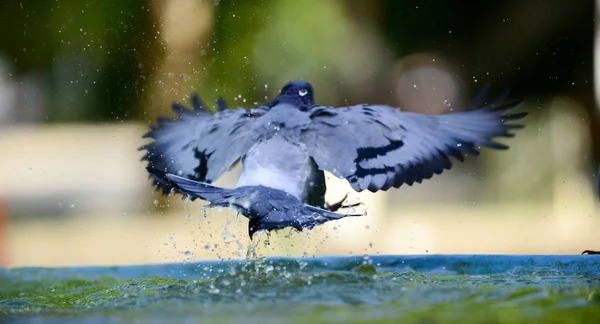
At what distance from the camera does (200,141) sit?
4770 millimetres

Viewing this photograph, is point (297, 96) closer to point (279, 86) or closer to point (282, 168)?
point (282, 168)

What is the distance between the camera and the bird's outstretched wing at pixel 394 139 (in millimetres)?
4355

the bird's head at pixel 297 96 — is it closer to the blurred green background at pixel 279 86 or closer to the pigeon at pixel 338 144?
the pigeon at pixel 338 144

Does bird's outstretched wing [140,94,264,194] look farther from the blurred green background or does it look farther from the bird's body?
the blurred green background

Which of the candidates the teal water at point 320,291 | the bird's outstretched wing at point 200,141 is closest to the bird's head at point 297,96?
the bird's outstretched wing at point 200,141

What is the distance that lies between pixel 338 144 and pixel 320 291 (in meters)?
1.31

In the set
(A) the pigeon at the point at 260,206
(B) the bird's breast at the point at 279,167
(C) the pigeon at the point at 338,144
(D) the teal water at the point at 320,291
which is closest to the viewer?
(D) the teal water at the point at 320,291

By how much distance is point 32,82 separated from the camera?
38.2 feet

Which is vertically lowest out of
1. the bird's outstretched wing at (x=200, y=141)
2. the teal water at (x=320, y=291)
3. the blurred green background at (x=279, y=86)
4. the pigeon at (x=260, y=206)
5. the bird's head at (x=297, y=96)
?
the teal water at (x=320, y=291)

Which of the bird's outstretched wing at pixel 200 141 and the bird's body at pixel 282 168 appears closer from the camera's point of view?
the bird's body at pixel 282 168

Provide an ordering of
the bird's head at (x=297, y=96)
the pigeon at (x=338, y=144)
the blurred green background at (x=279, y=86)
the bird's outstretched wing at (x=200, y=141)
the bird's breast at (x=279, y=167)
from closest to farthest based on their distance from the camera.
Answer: the bird's breast at (x=279, y=167) < the pigeon at (x=338, y=144) < the bird's outstretched wing at (x=200, y=141) < the bird's head at (x=297, y=96) < the blurred green background at (x=279, y=86)

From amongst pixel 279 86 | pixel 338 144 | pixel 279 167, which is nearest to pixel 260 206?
pixel 279 167

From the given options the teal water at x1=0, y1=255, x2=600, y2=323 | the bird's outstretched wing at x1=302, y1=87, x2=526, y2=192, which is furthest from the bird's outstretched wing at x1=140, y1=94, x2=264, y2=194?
the teal water at x1=0, y1=255, x2=600, y2=323

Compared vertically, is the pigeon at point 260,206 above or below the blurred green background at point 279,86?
below
